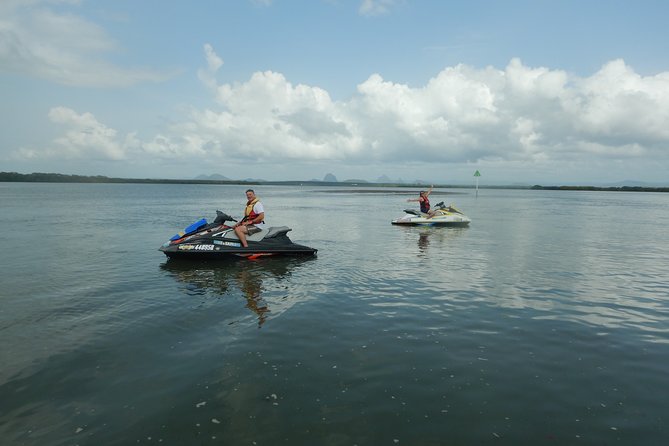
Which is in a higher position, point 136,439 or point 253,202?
point 253,202

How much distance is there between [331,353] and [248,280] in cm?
607

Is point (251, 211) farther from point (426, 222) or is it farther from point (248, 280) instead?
point (426, 222)

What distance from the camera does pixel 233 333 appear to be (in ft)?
27.4

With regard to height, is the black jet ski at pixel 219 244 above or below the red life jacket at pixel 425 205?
below

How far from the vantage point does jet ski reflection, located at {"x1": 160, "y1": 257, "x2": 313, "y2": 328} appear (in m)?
10.4

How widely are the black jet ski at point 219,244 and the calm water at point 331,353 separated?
517 mm

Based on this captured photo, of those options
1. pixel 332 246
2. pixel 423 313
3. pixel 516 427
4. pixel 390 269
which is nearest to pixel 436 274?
pixel 390 269

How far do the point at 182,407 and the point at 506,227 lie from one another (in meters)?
26.9

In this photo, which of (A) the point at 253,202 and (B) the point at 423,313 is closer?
(B) the point at 423,313

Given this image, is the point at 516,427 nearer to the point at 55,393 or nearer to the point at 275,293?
the point at 55,393

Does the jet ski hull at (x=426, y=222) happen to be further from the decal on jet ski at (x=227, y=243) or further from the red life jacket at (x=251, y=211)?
the decal on jet ski at (x=227, y=243)

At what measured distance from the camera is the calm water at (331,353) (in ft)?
17.3

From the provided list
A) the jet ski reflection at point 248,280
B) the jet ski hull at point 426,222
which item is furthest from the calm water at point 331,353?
the jet ski hull at point 426,222

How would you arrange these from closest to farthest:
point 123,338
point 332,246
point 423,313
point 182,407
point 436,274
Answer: point 182,407 < point 123,338 < point 423,313 < point 436,274 < point 332,246
